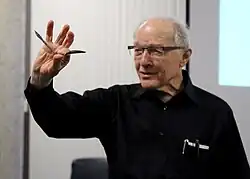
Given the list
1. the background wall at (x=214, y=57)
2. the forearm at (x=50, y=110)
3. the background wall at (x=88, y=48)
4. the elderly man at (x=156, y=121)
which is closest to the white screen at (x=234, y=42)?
the background wall at (x=214, y=57)

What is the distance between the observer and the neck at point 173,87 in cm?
168

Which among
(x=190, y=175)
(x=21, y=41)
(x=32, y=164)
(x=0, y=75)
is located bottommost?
(x=32, y=164)

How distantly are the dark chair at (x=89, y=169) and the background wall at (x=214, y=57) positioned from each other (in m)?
1.00

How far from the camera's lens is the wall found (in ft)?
8.42

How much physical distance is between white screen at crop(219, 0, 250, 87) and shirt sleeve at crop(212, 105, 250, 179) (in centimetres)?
105

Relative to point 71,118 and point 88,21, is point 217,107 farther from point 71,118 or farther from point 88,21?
point 88,21

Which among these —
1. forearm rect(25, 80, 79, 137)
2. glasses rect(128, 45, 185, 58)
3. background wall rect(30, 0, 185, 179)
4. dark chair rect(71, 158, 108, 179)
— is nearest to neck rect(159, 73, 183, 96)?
glasses rect(128, 45, 185, 58)

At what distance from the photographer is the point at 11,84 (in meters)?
2.58

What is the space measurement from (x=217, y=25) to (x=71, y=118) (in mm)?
1405

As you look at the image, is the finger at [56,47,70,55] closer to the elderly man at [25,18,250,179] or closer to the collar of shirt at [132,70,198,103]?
the elderly man at [25,18,250,179]

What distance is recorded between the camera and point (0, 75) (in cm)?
257

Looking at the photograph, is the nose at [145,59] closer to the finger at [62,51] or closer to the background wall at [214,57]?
the finger at [62,51]

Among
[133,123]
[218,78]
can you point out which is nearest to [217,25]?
[218,78]

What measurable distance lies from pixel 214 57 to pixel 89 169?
115cm
